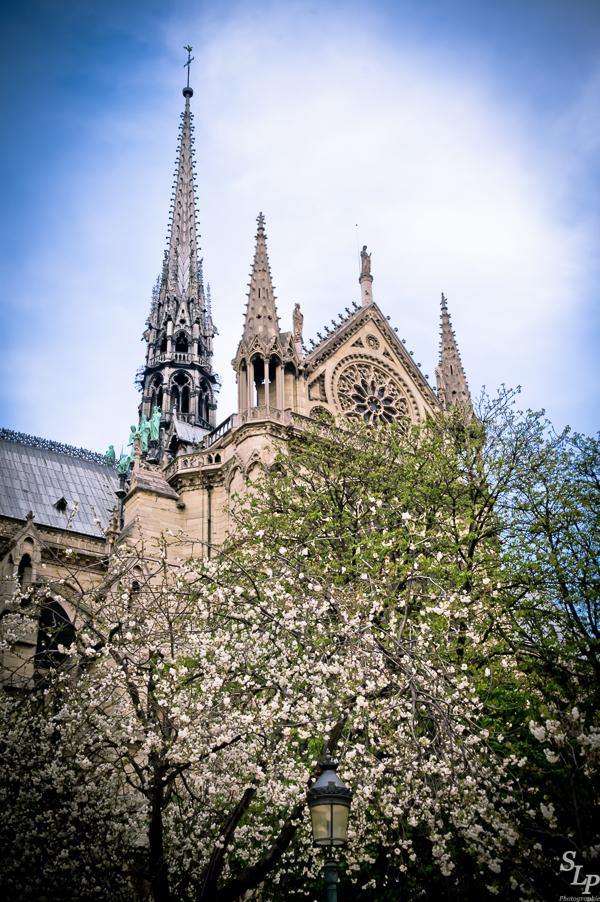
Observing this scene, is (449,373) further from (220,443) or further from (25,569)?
(25,569)

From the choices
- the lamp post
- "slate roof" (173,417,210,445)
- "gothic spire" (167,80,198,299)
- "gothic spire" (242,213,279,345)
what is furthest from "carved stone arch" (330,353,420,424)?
"gothic spire" (167,80,198,299)

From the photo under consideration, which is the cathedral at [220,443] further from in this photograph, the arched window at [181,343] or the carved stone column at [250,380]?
the arched window at [181,343]

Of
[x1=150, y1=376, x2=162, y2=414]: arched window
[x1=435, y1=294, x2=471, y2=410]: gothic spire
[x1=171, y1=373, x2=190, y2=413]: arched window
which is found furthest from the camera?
[x1=150, y1=376, x2=162, y2=414]: arched window

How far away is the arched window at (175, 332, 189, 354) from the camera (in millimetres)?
52312

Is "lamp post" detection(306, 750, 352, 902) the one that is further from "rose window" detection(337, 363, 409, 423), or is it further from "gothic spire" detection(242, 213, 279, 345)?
"rose window" detection(337, 363, 409, 423)

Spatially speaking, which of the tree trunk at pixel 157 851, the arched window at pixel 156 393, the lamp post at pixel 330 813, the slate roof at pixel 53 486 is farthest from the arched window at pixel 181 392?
the lamp post at pixel 330 813

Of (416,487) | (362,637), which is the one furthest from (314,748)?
(416,487)

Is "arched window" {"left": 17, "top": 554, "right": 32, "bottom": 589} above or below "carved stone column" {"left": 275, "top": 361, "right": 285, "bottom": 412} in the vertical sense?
below

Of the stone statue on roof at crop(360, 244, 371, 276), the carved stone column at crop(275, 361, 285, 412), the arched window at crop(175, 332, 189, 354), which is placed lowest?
the carved stone column at crop(275, 361, 285, 412)

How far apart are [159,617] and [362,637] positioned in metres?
4.07

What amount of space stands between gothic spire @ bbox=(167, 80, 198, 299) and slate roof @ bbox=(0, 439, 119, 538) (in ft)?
50.7

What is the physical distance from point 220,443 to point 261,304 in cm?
528

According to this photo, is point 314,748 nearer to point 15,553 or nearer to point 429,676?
point 429,676

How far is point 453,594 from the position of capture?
13.6 m
